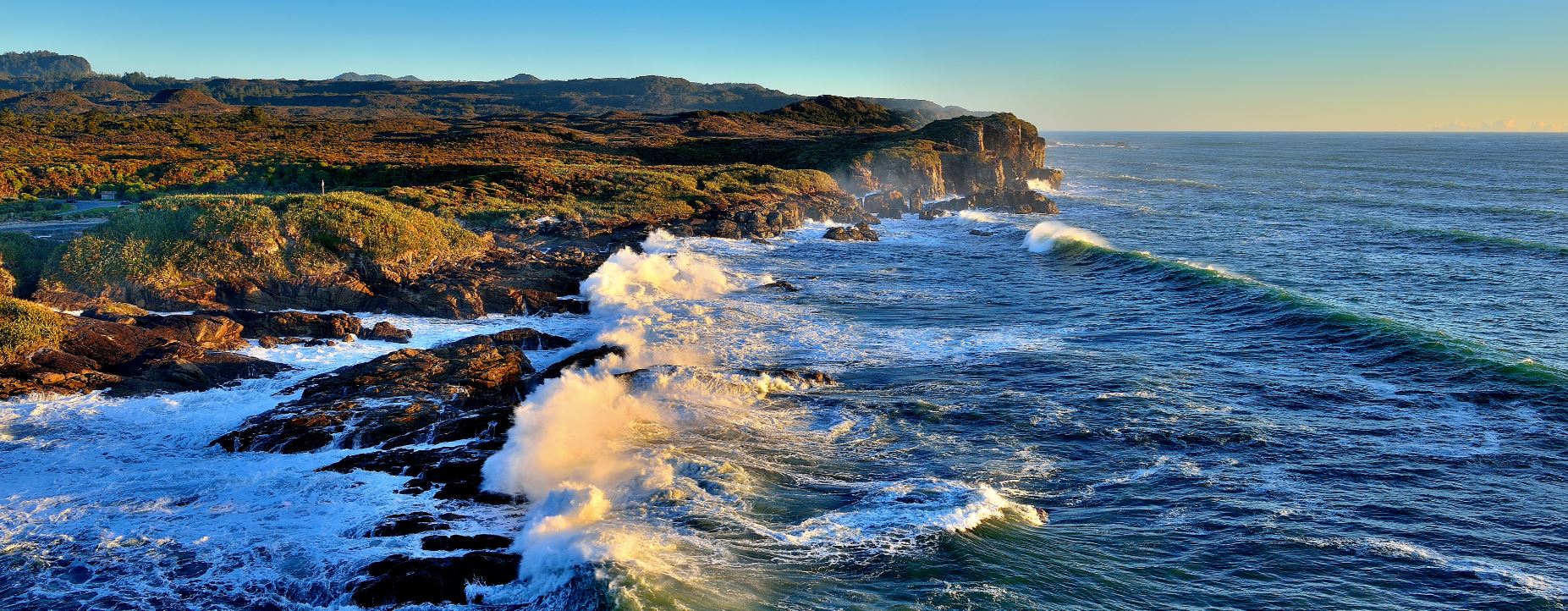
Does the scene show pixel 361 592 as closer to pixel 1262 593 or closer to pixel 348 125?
pixel 1262 593

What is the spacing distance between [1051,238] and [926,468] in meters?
33.5

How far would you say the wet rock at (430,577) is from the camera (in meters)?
11.6

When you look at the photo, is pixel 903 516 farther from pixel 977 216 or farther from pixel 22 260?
pixel 977 216

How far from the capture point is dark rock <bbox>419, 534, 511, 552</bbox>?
12.9 metres

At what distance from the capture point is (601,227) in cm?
4316

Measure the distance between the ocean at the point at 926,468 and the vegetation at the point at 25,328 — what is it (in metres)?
2.37

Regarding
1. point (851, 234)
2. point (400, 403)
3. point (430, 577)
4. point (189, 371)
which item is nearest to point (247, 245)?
point (189, 371)

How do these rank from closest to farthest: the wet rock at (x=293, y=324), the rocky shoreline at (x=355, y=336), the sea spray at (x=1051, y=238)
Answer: the rocky shoreline at (x=355, y=336) → the wet rock at (x=293, y=324) → the sea spray at (x=1051, y=238)

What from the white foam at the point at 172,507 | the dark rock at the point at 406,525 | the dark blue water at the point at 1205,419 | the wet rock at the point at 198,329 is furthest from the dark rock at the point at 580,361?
the wet rock at the point at 198,329

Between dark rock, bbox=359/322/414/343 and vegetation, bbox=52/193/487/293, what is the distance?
5.09 metres

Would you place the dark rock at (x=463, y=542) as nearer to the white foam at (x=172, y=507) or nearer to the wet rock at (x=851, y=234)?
the white foam at (x=172, y=507)

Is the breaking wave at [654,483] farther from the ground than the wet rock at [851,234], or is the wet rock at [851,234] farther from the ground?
the wet rock at [851,234]

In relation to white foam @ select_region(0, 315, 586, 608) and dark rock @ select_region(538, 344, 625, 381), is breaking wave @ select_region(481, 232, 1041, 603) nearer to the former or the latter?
dark rock @ select_region(538, 344, 625, 381)

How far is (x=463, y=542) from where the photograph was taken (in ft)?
42.9
